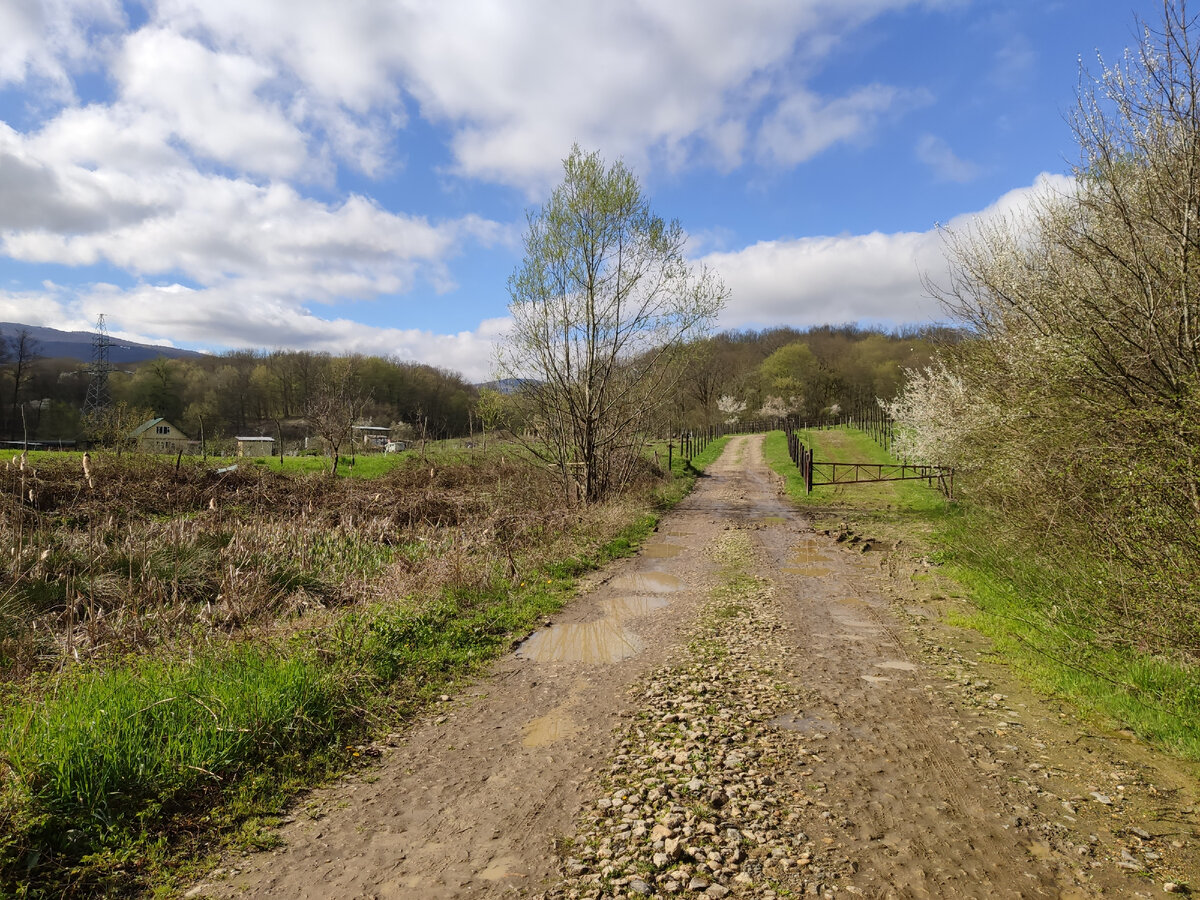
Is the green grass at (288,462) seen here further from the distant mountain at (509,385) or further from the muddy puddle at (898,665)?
the muddy puddle at (898,665)

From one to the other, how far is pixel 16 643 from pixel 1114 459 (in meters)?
11.1

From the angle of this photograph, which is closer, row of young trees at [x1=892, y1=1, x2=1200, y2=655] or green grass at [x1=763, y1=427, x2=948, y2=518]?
row of young trees at [x1=892, y1=1, x2=1200, y2=655]

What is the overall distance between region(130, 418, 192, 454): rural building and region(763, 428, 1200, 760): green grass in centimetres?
2149

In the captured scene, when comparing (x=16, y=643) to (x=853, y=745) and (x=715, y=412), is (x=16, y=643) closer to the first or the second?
(x=853, y=745)

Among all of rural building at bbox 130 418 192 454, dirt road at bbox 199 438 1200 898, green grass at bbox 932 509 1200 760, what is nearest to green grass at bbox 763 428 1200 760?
green grass at bbox 932 509 1200 760

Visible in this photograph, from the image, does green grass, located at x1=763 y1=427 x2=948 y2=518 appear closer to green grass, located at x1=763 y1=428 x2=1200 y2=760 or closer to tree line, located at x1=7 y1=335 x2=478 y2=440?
green grass, located at x1=763 y1=428 x2=1200 y2=760

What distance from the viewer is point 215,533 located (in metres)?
11.9

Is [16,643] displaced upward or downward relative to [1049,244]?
downward

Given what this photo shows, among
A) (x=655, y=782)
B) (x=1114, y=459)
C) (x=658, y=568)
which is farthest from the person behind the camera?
(x=658, y=568)

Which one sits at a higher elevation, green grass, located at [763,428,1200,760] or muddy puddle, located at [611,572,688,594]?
green grass, located at [763,428,1200,760]

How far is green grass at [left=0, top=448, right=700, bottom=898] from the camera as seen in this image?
329 centimetres

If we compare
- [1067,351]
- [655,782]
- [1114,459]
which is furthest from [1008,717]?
[1067,351]

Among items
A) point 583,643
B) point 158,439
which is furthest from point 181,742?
point 158,439

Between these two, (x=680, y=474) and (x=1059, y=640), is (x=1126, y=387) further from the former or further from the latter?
(x=680, y=474)
